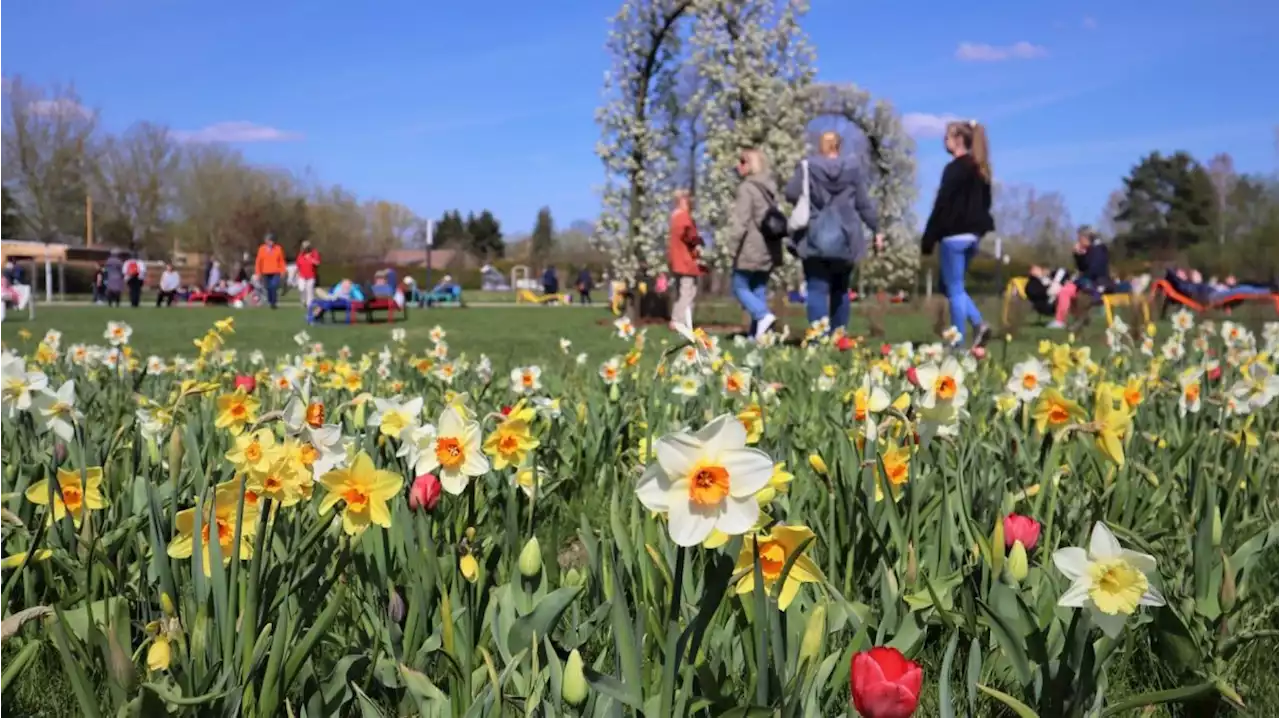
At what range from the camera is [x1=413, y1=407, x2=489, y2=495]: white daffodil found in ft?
5.25

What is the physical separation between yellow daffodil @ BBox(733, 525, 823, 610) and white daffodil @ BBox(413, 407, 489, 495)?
1.77 ft

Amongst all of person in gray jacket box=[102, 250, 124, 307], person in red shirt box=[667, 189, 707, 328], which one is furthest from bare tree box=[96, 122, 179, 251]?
person in red shirt box=[667, 189, 707, 328]

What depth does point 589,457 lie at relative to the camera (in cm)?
293

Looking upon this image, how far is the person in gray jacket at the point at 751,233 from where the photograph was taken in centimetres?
845

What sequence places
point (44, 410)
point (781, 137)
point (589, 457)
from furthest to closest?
point (781, 137)
point (589, 457)
point (44, 410)

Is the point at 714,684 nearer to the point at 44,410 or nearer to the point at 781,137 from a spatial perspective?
the point at 44,410

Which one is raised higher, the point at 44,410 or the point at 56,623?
the point at 44,410

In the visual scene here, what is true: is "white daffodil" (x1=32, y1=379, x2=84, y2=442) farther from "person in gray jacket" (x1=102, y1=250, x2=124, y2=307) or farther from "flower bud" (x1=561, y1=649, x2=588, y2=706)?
"person in gray jacket" (x1=102, y1=250, x2=124, y2=307)

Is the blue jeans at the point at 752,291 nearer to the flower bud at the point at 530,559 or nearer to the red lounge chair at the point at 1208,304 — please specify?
the flower bud at the point at 530,559

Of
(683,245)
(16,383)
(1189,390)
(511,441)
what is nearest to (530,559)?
(511,441)

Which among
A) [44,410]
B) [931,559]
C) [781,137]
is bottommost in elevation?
[931,559]

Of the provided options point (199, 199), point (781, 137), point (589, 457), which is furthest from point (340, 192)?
point (589, 457)

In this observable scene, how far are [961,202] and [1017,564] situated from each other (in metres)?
6.34

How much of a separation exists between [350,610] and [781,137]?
19.3 metres
